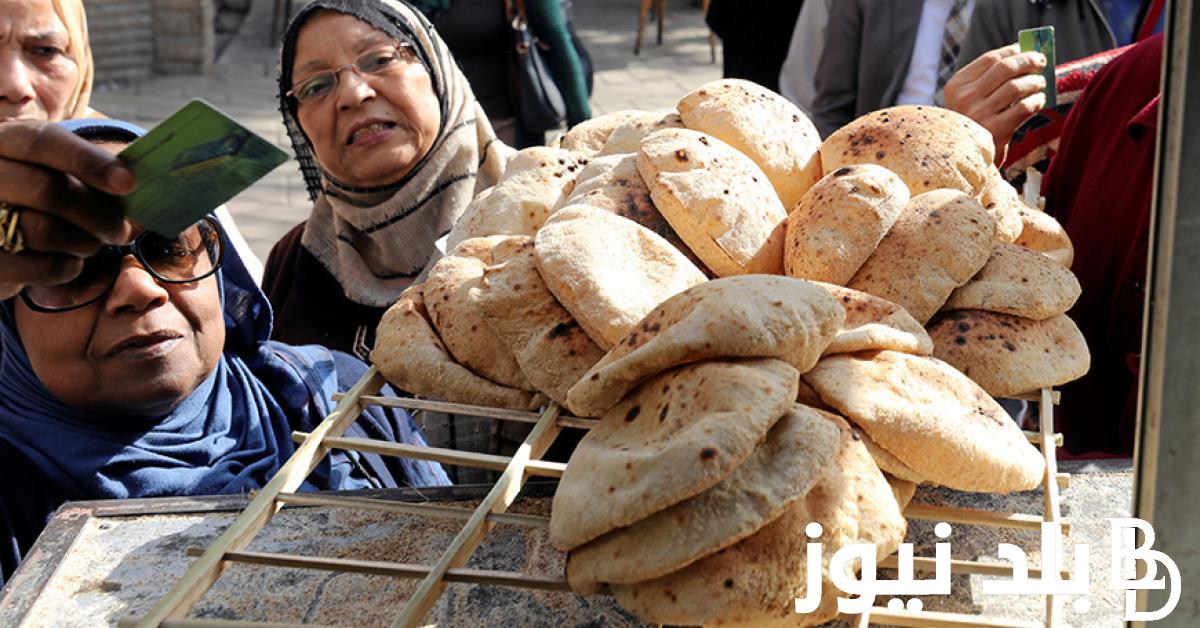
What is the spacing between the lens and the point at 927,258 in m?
1.61

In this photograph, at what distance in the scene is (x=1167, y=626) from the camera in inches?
38.6

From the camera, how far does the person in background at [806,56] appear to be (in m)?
3.83

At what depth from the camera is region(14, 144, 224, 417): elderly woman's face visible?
7.32 ft

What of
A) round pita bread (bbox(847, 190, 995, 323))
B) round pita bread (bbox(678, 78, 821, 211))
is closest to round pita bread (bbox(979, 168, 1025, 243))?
round pita bread (bbox(847, 190, 995, 323))

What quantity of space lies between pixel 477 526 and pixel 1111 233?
178cm

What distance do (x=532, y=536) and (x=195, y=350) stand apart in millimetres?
1005

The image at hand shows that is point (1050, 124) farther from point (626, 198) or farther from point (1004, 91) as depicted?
point (626, 198)

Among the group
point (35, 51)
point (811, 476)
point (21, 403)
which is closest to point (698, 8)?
point (35, 51)

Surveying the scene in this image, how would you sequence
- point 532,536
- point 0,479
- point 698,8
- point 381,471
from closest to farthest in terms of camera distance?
point 532,536 < point 0,479 < point 381,471 < point 698,8

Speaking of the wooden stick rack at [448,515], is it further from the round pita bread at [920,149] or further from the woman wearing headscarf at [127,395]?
the woman wearing headscarf at [127,395]

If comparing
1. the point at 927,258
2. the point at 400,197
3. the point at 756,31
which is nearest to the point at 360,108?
the point at 400,197

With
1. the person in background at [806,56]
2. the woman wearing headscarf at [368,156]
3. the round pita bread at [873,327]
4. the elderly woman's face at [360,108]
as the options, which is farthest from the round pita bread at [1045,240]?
the person in background at [806,56]

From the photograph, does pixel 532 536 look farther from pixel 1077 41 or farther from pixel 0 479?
pixel 1077 41

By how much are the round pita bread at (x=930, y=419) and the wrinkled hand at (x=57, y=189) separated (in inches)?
34.6
